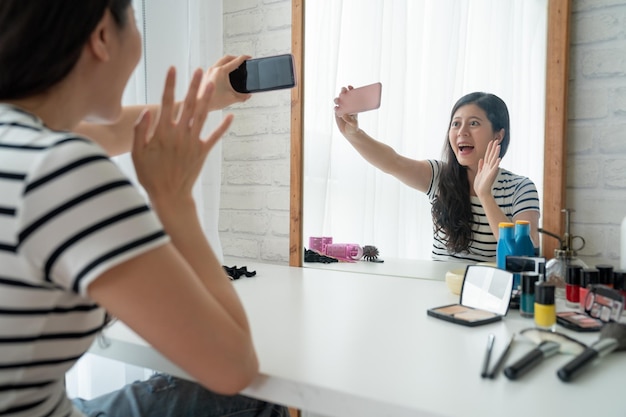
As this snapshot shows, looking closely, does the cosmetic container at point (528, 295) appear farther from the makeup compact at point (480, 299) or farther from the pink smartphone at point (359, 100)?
the pink smartphone at point (359, 100)

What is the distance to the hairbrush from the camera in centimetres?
136

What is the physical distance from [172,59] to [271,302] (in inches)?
26.5

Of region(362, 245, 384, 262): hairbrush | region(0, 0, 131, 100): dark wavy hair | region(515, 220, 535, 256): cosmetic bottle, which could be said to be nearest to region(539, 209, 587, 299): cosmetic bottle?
region(515, 220, 535, 256): cosmetic bottle

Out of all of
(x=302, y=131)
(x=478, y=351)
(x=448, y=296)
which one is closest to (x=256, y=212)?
(x=302, y=131)

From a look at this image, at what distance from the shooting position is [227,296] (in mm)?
591

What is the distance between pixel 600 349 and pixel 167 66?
1083 mm

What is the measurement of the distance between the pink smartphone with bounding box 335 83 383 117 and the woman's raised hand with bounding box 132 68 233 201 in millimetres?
775

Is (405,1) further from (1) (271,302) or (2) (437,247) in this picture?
(1) (271,302)

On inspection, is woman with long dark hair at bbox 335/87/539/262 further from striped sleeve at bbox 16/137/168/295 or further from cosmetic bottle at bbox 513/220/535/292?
striped sleeve at bbox 16/137/168/295

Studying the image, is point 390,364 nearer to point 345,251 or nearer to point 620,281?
point 620,281

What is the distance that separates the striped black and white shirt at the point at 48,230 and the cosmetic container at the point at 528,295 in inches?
25.3

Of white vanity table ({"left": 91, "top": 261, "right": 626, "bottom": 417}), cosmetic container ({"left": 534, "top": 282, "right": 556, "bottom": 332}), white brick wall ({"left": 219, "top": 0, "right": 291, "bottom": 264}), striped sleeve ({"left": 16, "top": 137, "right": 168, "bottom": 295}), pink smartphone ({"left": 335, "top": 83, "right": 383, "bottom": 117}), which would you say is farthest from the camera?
white brick wall ({"left": 219, "top": 0, "right": 291, "bottom": 264})

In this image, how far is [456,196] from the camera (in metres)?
1.23

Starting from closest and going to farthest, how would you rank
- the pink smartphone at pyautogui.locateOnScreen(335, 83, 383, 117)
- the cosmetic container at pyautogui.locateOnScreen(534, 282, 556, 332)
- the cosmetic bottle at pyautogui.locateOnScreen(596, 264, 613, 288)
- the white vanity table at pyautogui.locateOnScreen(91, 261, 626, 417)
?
the white vanity table at pyautogui.locateOnScreen(91, 261, 626, 417) → the cosmetic container at pyautogui.locateOnScreen(534, 282, 556, 332) → the cosmetic bottle at pyautogui.locateOnScreen(596, 264, 613, 288) → the pink smartphone at pyautogui.locateOnScreen(335, 83, 383, 117)
